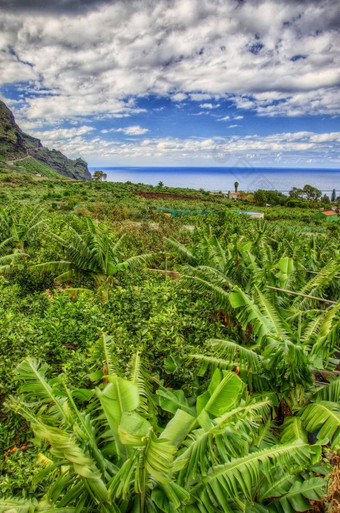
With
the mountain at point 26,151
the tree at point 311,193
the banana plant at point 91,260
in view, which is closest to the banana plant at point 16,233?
the banana plant at point 91,260

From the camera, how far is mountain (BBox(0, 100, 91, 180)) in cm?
9912

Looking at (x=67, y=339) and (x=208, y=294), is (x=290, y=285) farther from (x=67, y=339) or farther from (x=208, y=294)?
(x=67, y=339)

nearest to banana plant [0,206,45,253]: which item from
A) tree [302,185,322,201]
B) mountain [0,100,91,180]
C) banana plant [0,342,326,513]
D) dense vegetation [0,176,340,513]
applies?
dense vegetation [0,176,340,513]

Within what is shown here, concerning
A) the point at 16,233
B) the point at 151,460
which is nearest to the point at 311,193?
the point at 16,233

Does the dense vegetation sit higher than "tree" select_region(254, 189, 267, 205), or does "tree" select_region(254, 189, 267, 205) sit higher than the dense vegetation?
"tree" select_region(254, 189, 267, 205)

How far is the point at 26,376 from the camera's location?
3.49m

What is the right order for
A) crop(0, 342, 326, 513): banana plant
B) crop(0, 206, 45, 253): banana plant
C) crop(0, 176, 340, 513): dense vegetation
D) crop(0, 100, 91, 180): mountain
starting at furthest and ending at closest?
crop(0, 100, 91, 180): mountain, crop(0, 206, 45, 253): banana plant, crop(0, 176, 340, 513): dense vegetation, crop(0, 342, 326, 513): banana plant

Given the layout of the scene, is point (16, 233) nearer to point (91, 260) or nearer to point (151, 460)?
point (91, 260)

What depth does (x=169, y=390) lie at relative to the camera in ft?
16.1

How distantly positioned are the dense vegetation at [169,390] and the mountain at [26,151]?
10027cm

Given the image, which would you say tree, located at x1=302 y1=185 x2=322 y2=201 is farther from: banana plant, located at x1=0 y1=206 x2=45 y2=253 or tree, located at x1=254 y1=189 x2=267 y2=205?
banana plant, located at x1=0 y1=206 x2=45 y2=253

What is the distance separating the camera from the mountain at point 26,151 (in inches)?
3903

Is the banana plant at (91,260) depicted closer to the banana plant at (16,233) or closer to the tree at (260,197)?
the banana plant at (16,233)

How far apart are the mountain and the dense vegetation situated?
100 m
